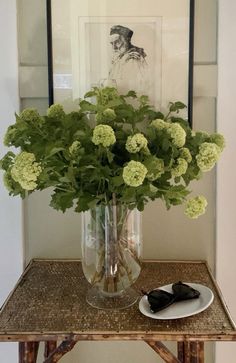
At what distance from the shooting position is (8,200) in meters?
1.48

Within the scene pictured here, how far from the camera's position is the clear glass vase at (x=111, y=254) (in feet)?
3.77

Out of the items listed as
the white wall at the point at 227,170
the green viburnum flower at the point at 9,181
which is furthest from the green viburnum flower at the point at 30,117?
the white wall at the point at 227,170

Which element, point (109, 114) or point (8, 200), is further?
point (8, 200)

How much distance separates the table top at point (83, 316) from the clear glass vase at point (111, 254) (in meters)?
0.05

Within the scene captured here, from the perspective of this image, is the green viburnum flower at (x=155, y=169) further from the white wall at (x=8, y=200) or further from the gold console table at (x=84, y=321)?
the white wall at (x=8, y=200)

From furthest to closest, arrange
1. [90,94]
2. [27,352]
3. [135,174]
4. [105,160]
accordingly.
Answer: [90,94] < [27,352] < [105,160] < [135,174]

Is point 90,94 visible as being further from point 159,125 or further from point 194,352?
point 194,352

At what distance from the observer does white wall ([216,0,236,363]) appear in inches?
54.7

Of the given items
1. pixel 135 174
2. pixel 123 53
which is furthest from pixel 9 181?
pixel 123 53

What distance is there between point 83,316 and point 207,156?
485 millimetres

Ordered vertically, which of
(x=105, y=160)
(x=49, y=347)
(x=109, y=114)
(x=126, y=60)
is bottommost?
(x=49, y=347)

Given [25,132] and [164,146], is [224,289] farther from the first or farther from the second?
[25,132]

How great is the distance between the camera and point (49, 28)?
139 cm

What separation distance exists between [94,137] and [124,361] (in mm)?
849
